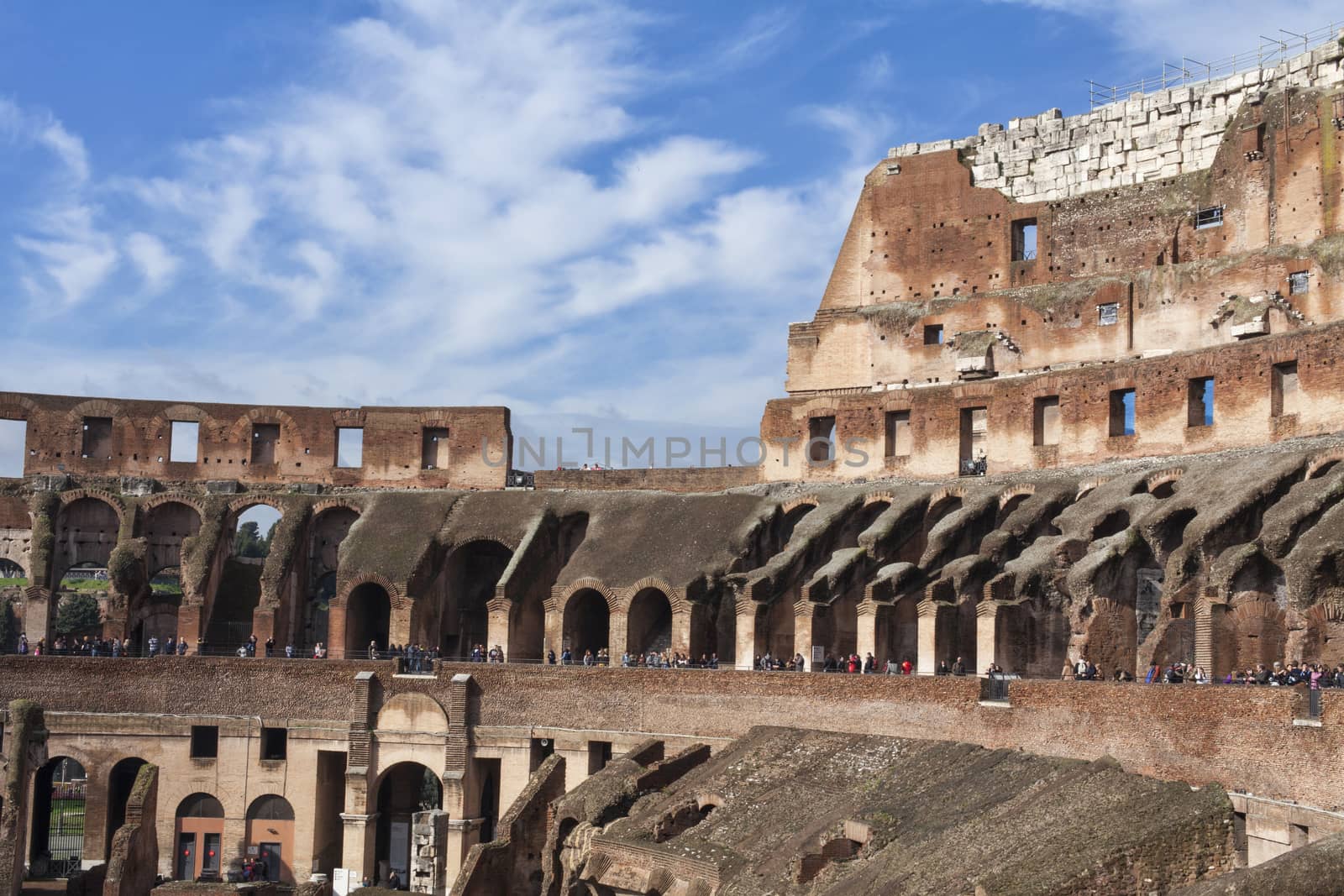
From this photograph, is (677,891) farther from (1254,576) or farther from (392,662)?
(392,662)

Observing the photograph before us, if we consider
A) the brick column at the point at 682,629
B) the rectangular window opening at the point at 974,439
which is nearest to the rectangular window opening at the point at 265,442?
the brick column at the point at 682,629

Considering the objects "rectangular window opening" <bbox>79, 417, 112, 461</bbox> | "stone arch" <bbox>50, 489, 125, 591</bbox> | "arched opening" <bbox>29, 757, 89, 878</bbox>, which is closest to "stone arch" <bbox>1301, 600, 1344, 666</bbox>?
→ "arched opening" <bbox>29, 757, 89, 878</bbox>

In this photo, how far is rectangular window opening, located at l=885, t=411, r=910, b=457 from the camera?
41125 millimetres

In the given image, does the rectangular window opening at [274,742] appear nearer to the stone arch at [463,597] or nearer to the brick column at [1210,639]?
the stone arch at [463,597]

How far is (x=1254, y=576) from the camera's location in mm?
28844

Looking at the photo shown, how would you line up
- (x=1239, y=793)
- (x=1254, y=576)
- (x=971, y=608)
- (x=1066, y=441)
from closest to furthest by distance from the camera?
(x=1239, y=793) → (x=1254, y=576) → (x=971, y=608) → (x=1066, y=441)

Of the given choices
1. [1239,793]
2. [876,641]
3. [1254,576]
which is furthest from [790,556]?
[1239,793]

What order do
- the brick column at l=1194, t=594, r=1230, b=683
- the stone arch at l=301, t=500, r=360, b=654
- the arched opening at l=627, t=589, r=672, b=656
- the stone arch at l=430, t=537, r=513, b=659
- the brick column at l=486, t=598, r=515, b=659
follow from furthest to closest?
the stone arch at l=301, t=500, r=360, b=654 < the stone arch at l=430, t=537, r=513, b=659 < the brick column at l=486, t=598, r=515, b=659 < the arched opening at l=627, t=589, r=672, b=656 < the brick column at l=1194, t=594, r=1230, b=683

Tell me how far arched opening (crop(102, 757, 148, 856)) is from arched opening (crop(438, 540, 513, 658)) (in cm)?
786

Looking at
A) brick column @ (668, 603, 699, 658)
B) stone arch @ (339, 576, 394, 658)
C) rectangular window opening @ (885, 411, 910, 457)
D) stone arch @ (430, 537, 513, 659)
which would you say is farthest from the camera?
stone arch @ (430, 537, 513, 659)

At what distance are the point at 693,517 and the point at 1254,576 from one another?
52.0ft

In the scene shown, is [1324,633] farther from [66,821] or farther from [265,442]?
[66,821]

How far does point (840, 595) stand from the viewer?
37.1 m

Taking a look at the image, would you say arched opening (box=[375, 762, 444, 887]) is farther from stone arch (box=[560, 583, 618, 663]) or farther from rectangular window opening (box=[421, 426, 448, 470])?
rectangular window opening (box=[421, 426, 448, 470])
